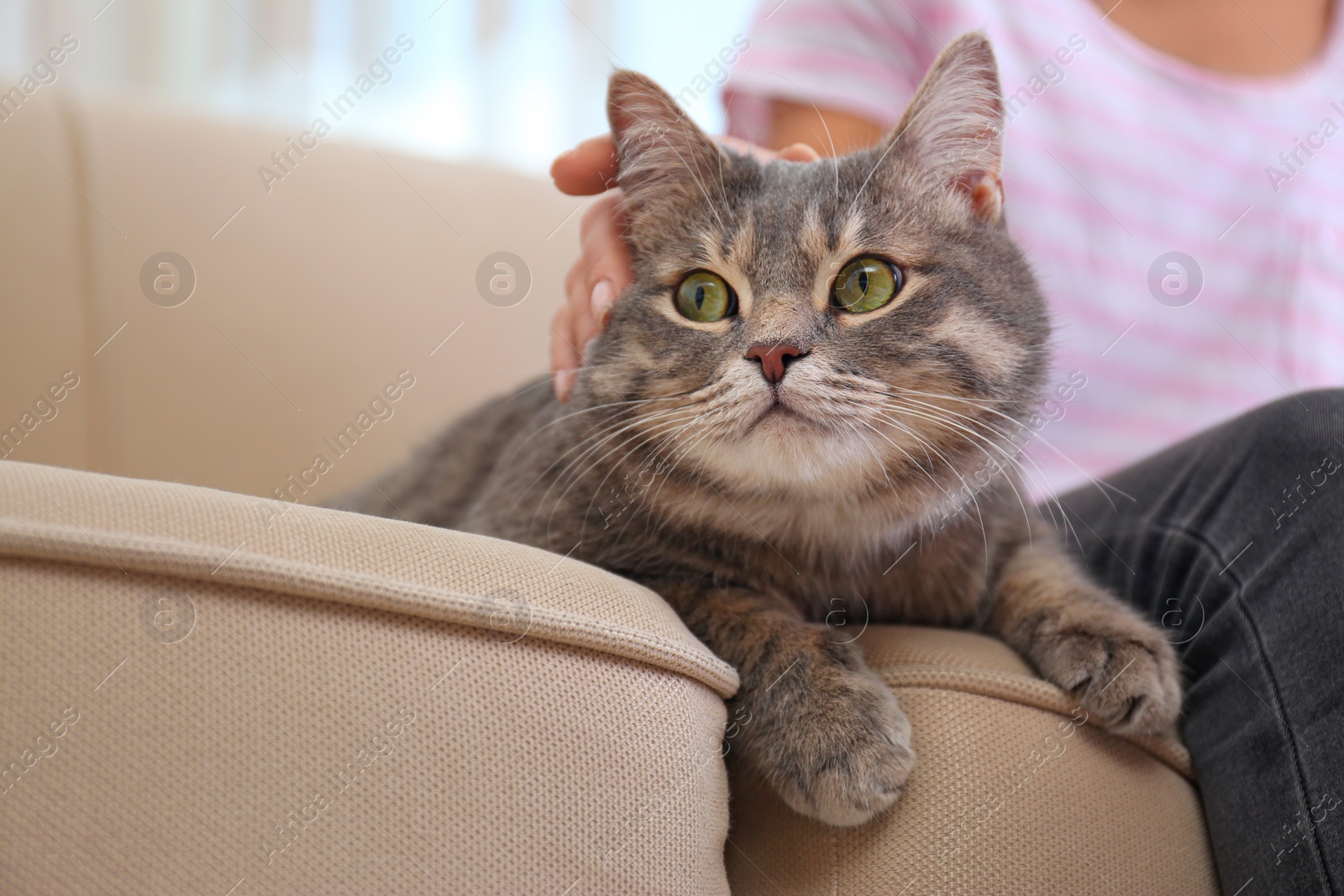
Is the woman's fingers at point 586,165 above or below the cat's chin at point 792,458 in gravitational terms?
above

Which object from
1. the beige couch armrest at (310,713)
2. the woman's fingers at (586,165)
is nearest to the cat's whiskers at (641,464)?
the beige couch armrest at (310,713)

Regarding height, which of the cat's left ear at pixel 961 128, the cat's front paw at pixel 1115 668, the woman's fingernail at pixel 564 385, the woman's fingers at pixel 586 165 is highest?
the cat's left ear at pixel 961 128

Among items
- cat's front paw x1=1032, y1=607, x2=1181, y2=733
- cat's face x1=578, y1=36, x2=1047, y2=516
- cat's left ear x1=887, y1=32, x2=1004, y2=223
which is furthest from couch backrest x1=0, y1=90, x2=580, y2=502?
cat's front paw x1=1032, y1=607, x2=1181, y2=733

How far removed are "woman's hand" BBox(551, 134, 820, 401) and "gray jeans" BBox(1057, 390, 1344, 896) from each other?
2.48 ft

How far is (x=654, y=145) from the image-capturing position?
1103 mm

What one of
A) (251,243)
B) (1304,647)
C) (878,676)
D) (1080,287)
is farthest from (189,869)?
(1080,287)

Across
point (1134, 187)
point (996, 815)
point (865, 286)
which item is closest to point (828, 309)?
point (865, 286)

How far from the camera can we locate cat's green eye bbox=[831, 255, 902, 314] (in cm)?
96

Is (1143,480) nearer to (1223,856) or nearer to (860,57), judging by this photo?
(1223,856)

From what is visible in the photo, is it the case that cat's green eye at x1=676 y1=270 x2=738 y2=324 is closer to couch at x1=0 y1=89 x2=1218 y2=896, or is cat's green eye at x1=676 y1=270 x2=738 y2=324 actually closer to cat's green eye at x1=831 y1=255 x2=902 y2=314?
cat's green eye at x1=831 y1=255 x2=902 y2=314

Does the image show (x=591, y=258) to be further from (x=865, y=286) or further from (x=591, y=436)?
(x=865, y=286)

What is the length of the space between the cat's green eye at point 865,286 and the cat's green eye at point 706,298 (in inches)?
4.8

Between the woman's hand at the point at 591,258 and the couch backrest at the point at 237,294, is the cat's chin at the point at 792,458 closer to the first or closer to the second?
the woman's hand at the point at 591,258

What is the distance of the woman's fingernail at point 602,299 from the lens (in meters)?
1.10
